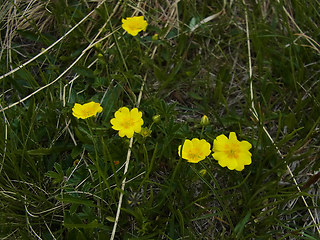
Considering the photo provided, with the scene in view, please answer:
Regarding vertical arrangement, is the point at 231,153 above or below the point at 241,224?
above

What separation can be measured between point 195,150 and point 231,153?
0.13 meters

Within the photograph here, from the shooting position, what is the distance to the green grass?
62.4 inches

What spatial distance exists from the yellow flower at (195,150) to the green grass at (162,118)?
81 mm

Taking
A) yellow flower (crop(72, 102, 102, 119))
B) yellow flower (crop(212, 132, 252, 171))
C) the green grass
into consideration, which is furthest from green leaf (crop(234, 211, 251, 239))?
yellow flower (crop(72, 102, 102, 119))

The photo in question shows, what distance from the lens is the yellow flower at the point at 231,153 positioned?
1.49 meters

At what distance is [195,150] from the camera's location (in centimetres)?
147

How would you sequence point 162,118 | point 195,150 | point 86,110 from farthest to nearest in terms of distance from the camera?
point 162,118, point 86,110, point 195,150

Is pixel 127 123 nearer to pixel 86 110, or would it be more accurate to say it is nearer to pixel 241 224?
pixel 86 110

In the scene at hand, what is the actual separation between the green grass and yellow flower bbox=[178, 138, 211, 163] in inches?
3.2

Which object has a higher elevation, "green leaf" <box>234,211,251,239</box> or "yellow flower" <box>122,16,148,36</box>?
"yellow flower" <box>122,16,148,36</box>

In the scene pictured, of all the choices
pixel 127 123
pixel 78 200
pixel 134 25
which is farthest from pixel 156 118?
pixel 134 25

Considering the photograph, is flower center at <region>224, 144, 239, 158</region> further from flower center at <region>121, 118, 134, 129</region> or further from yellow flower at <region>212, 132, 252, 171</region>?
flower center at <region>121, 118, 134, 129</region>

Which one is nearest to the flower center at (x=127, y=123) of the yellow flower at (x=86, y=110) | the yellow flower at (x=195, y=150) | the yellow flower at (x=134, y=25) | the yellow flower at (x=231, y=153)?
the yellow flower at (x=86, y=110)

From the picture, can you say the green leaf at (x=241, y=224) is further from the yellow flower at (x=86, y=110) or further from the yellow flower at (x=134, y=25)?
the yellow flower at (x=134, y=25)
